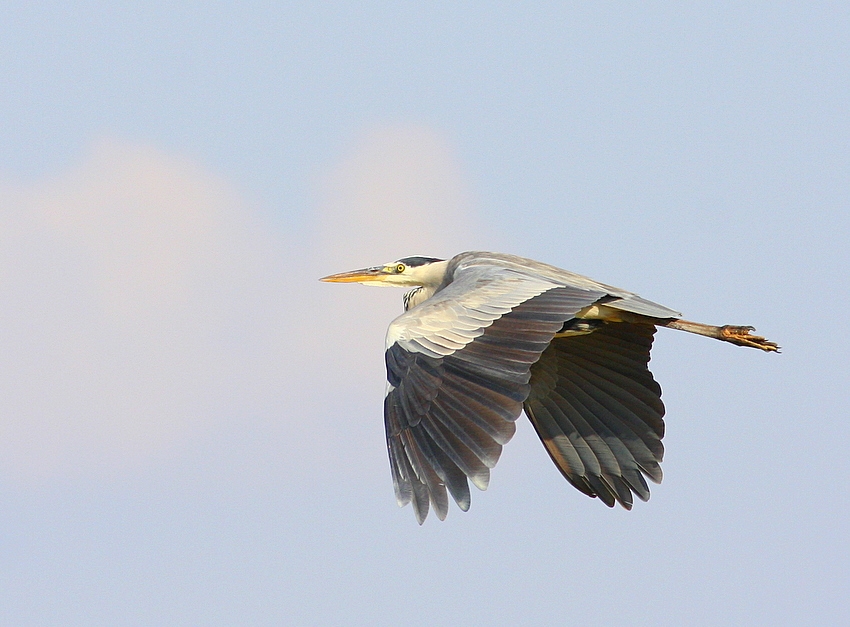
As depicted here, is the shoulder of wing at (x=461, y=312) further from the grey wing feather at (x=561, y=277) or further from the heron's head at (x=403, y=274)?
the heron's head at (x=403, y=274)

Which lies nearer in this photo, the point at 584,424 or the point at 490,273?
the point at 490,273

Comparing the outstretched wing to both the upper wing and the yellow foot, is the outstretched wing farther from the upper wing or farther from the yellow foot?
the upper wing

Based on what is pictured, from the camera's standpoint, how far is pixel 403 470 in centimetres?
698

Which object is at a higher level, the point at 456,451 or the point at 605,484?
the point at 456,451

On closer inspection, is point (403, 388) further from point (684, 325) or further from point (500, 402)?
point (684, 325)

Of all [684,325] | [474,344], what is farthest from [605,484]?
[474,344]

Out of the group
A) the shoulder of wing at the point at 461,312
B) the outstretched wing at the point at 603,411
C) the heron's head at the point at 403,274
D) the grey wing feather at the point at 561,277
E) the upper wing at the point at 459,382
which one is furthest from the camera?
the heron's head at the point at 403,274

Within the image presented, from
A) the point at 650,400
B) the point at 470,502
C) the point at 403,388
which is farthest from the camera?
the point at 650,400

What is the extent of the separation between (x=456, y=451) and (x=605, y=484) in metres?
2.74

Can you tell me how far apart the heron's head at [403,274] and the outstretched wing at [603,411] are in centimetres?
143

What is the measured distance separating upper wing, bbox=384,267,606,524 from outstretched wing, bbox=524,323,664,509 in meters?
1.32

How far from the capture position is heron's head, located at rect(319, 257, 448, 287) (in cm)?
1055

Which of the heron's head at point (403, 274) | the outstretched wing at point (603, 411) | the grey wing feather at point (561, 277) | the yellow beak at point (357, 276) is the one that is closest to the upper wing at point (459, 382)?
the grey wing feather at point (561, 277)

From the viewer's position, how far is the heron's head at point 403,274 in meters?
10.6
